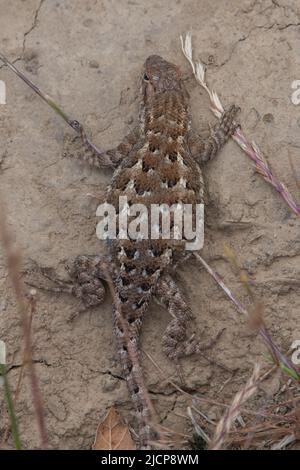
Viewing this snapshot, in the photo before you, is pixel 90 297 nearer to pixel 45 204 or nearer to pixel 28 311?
pixel 28 311

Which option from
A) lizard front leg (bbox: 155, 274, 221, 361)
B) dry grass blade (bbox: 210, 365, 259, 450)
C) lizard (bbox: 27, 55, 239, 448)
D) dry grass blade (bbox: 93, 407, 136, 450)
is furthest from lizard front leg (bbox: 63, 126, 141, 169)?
dry grass blade (bbox: 210, 365, 259, 450)

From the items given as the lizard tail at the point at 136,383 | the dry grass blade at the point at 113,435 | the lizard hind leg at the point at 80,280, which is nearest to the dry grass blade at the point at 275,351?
the lizard tail at the point at 136,383

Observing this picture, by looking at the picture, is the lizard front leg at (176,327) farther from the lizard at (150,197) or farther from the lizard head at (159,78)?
the lizard head at (159,78)

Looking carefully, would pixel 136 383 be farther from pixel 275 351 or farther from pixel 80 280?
pixel 275 351

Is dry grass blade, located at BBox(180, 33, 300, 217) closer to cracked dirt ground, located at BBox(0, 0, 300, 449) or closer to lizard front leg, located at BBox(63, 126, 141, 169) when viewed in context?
cracked dirt ground, located at BBox(0, 0, 300, 449)

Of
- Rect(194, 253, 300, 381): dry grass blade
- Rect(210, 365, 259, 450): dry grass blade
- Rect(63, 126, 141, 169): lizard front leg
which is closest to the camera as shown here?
Rect(210, 365, 259, 450): dry grass blade

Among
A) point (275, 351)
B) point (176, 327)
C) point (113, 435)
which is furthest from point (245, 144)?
point (113, 435)
